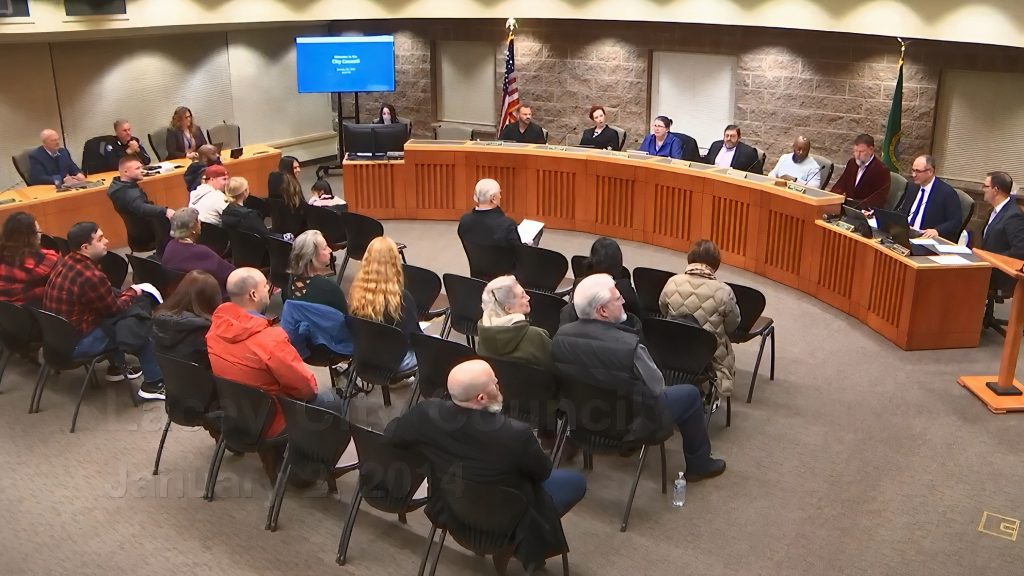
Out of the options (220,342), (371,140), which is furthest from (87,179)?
(220,342)

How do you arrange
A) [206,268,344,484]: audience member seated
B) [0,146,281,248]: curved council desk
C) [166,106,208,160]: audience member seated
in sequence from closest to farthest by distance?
[206,268,344,484]: audience member seated → [0,146,281,248]: curved council desk → [166,106,208,160]: audience member seated

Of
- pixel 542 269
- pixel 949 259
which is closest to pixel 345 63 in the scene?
pixel 542 269

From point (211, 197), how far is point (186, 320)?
10.4ft

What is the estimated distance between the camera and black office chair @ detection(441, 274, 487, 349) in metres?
6.36

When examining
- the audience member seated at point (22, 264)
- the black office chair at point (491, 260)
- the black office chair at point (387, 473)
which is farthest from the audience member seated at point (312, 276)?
the audience member seated at point (22, 264)

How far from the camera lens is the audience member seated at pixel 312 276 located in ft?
18.7

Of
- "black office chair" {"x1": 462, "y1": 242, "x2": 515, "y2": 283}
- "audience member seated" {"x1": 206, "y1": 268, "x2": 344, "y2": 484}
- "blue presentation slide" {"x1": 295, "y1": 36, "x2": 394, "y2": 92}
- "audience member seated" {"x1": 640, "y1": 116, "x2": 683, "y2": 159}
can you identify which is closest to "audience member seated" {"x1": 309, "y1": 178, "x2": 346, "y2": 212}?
"black office chair" {"x1": 462, "y1": 242, "x2": 515, "y2": 283}

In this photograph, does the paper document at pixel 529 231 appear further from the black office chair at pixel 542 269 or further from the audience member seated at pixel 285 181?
the audience member seated at pixel 285 181

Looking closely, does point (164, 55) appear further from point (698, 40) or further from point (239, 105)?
point (698, 40)

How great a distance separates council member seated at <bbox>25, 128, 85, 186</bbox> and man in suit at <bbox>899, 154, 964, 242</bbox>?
7978mm

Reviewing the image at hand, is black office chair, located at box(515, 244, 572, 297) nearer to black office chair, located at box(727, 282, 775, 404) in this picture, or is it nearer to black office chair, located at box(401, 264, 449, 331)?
black office chair, located at box(401, 264, 449, 331)

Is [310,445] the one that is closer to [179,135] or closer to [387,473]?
[387,473]

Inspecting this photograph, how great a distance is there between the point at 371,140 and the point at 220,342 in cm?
622

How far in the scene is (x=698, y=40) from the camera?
11.9 meters
